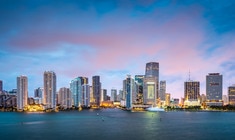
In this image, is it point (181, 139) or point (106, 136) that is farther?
point (106, 136)

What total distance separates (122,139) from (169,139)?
12049mm

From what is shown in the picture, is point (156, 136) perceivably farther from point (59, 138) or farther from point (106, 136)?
point (59, 138)

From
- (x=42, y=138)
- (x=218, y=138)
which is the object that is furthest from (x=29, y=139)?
(x=218, y=138)

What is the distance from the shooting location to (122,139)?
74.1 meters

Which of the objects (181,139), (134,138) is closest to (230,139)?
(181,139)

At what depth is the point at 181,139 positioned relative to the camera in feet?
244

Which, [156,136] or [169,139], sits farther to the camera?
[156,136]

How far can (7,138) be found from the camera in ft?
252

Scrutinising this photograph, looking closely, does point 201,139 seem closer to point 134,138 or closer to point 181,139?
point 181,139

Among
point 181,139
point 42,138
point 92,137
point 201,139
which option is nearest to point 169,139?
point 181,139

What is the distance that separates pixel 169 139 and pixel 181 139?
10.1ft

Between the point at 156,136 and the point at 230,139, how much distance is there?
63.0 ft

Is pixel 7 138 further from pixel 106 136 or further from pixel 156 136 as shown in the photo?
pixel 156 136

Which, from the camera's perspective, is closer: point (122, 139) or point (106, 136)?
point (122, 139)
